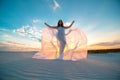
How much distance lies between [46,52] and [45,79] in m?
5.01

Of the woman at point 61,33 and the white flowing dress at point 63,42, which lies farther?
the woman at point 61,33

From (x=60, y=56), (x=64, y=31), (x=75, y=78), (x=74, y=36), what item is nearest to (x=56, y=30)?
(x=64, y=31)

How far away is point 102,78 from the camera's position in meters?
3.88

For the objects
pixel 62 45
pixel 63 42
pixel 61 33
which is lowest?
pixel 62 45

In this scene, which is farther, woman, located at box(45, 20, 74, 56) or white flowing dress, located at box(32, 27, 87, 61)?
woman, located at box(45, 20, 74, 56)

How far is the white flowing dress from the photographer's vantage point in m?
8.49

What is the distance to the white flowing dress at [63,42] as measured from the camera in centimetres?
849

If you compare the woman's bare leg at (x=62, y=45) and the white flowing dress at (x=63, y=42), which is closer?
the white flowing dress at (x=63, y=42)

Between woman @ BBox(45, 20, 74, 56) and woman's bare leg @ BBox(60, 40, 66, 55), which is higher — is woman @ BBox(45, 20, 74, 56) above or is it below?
above

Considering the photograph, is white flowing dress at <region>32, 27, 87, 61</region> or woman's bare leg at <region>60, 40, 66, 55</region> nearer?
white flowing dress at <region>32, 27, 87, 61</region>

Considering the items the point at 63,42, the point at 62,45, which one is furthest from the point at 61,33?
the point at 62,45

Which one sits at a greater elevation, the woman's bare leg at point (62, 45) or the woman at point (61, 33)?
the woman at point (61, 33)

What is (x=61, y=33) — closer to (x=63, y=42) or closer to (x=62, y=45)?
(x=63, y=42)

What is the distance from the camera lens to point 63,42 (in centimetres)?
900
